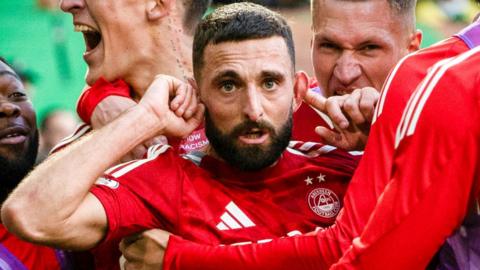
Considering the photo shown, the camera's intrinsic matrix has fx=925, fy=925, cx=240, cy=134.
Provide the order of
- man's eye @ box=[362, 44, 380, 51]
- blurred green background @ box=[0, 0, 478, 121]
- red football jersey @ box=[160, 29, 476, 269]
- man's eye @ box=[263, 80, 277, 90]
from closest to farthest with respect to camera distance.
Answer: red football jersey @ box=[160, 29, 476, 269] < man's eye @ box=[263, 80, 277, 90] < man's eye @ box=[362, 44, 380, 51] < blurred green background @ box=[0, 0, 478, 121]

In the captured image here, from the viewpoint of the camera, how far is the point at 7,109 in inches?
147

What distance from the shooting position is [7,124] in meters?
3.73

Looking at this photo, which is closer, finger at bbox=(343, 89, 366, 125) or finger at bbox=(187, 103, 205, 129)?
finger at bbox=(343, 89, 366, 125)

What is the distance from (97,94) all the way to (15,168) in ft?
1.46

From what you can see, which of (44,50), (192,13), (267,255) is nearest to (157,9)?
(192,13)

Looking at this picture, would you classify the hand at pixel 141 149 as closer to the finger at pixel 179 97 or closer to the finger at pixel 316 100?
the finger at pixel 179 97

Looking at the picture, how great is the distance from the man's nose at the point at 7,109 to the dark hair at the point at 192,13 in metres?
0.85

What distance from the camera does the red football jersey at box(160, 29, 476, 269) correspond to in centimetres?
259

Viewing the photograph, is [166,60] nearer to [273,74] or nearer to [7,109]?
[7,109]

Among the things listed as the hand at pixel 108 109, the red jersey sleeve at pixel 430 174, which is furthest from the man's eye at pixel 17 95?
the red jersey sleeve at pixel 430 174

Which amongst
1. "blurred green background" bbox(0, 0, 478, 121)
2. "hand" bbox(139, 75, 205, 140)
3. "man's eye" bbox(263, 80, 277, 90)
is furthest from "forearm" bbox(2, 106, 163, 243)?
"blurred green background" bbox(0, 0, 478, 121)

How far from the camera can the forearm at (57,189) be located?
2730 mm

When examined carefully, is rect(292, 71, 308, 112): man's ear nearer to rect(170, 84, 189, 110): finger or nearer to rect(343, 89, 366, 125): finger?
rect(343, 89, 366, 125): finger

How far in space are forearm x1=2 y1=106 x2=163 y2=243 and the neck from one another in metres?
1.12
